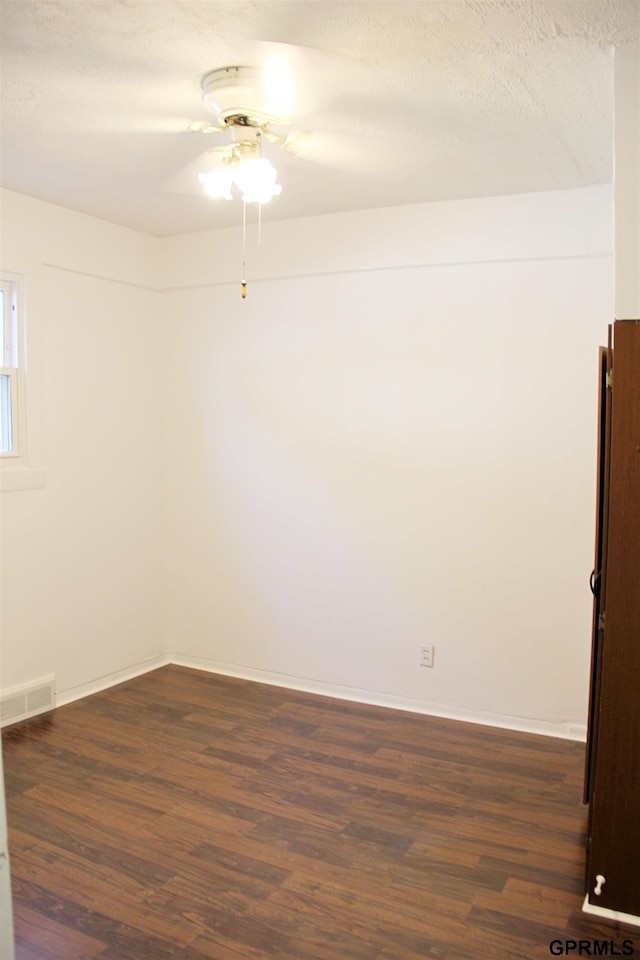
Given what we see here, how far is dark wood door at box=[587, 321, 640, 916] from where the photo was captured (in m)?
2.28

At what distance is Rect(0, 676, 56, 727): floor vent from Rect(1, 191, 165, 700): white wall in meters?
0.05

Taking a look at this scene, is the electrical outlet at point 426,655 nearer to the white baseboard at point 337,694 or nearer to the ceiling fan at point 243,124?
the white baseboard at point 337,694

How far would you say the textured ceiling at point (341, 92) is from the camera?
202cm

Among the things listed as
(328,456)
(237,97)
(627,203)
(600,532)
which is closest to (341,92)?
(237,97)

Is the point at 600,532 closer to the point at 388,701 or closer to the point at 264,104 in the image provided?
the point at 264,104

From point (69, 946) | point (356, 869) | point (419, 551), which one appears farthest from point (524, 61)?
point (69, 946)

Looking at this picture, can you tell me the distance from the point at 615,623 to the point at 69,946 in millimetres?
1891

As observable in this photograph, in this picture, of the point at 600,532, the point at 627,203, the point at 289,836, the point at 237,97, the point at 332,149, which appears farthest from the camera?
the point at 332,149

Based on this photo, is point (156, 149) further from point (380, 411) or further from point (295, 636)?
point (295, 636)

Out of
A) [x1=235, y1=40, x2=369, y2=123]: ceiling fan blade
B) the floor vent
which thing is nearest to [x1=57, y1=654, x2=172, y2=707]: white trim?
the floor vent

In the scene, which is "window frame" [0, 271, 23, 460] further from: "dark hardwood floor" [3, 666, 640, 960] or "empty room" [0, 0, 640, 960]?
"dark hardwood floor" [3, 666, 640, 960]

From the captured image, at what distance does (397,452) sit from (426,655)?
43.0 inches

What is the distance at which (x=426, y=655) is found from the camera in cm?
403

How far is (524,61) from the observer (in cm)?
227
